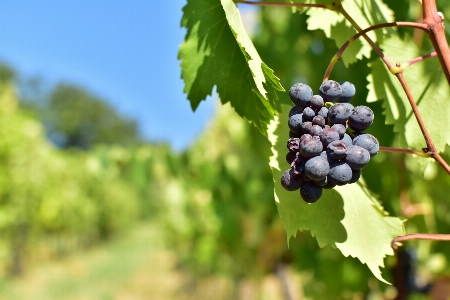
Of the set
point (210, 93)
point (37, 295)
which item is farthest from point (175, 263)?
point (210, 93)

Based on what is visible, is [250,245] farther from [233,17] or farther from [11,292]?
[11,292]

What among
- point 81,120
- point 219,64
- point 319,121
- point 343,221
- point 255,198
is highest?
point 81,120

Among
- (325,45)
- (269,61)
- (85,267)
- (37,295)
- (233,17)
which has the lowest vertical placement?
(233,17)

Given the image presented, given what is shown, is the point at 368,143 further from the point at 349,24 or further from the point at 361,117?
the point at 349,24

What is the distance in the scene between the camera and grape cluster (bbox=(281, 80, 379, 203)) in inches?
23.7

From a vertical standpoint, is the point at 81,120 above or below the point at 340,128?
above

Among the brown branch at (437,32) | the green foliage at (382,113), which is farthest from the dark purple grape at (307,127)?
the brown branch at (437,32)

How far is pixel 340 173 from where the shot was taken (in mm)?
603

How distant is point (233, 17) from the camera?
2.26ft

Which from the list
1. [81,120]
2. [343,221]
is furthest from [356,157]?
[81,120]

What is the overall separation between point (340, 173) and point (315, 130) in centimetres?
7

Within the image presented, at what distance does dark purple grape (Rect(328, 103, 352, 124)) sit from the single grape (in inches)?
2.6

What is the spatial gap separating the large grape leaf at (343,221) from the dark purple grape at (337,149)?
5.5 inches

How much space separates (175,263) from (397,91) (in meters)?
12.6
